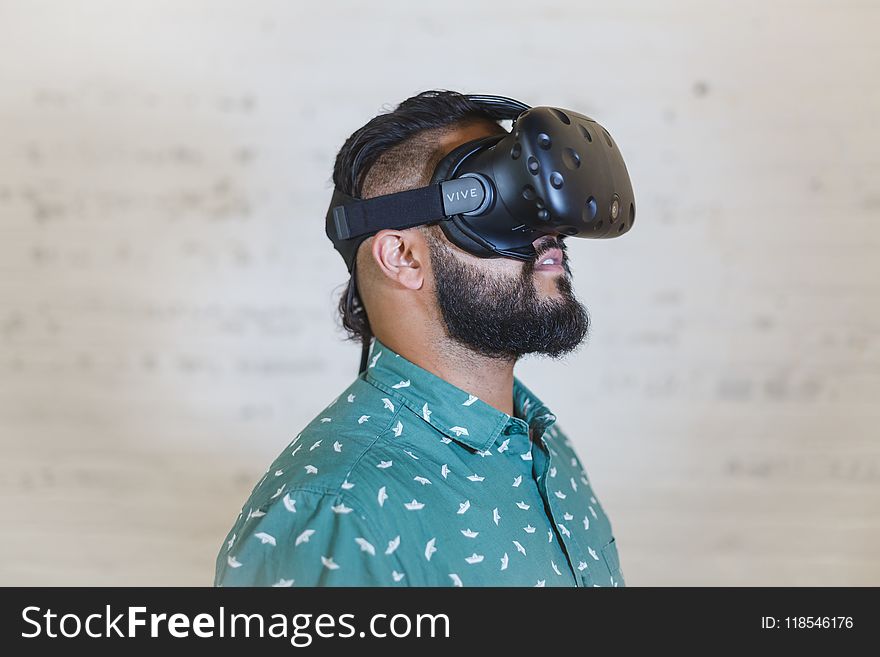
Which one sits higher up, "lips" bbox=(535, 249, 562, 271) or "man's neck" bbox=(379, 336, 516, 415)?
"lips" bbox=(535, 249, 562, 271)

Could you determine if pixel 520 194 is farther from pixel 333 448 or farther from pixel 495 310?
pixel 333 448

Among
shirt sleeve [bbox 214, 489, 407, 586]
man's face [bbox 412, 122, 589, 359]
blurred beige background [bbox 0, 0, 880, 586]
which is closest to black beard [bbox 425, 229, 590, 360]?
man's face [bbox 412, 122, 589, 359]

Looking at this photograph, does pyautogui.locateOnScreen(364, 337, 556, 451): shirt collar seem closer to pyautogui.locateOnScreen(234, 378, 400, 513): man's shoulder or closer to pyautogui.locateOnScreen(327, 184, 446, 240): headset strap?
pyautogui.locateOnScreen(234, 378, 400, 513): man's shoulder

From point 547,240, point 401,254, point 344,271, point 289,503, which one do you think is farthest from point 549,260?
point 344,271

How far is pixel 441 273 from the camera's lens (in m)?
1.42

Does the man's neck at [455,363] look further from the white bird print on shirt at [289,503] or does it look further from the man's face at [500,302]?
the white bird print on shirt at [289,503]

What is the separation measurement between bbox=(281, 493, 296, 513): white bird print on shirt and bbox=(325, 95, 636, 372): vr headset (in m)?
0.48

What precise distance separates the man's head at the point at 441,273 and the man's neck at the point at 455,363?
1 cm

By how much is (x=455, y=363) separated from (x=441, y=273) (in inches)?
5.8

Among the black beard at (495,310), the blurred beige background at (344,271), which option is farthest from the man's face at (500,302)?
the blurred beige background at (344,271)

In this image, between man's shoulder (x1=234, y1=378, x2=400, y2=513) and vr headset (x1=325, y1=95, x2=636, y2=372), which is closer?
man's shoulder (x1=234, y1=378, x2=400, y2=513)

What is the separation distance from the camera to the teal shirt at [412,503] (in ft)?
3.70

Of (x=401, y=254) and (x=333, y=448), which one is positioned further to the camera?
(x=401, y=254)

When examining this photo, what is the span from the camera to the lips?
1.46 m
